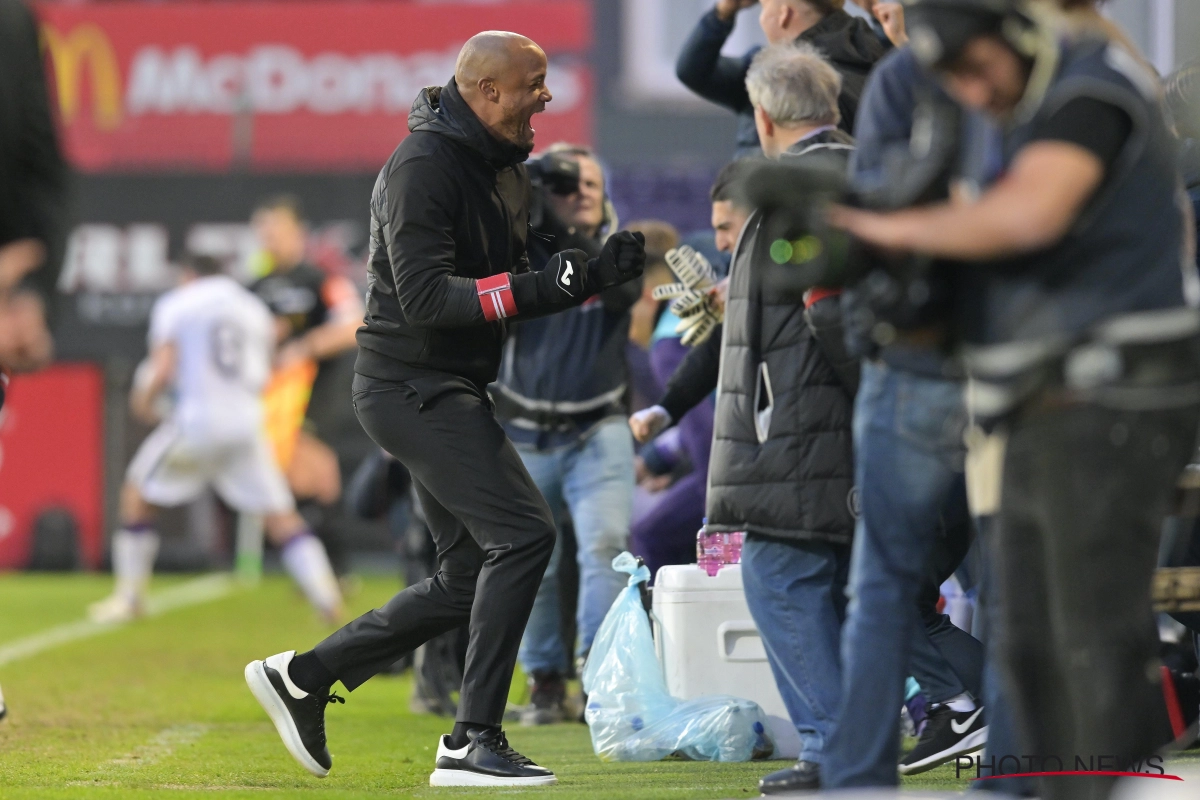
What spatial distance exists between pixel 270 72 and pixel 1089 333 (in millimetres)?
14196

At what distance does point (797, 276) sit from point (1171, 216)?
0.70 m

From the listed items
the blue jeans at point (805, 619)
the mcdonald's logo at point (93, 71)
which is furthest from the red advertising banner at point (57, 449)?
the blue jeans at point (805, 619)

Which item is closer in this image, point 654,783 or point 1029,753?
point 1029,753

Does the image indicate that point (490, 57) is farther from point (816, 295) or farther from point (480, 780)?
point (480, 780)

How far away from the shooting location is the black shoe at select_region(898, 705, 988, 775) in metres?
4.80

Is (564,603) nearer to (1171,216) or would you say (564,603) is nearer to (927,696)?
(927,696)

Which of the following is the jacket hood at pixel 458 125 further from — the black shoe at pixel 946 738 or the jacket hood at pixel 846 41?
the black shoe at pixel 946 738

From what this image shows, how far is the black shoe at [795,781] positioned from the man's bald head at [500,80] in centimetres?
199

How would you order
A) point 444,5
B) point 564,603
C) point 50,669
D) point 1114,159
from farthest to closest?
point 444,5 < point 50,669 < point 564,603 < point 1114,159

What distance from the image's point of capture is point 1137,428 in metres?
3.12

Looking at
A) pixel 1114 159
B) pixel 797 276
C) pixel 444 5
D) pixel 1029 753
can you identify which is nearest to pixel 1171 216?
pixel 1114 159

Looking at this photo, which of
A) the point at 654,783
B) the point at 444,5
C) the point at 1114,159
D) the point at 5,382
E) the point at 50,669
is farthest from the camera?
the point at 444,5

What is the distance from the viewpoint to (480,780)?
4.88 m

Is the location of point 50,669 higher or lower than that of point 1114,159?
lower
